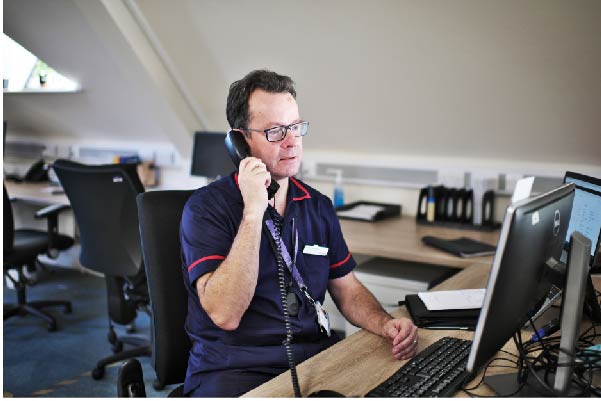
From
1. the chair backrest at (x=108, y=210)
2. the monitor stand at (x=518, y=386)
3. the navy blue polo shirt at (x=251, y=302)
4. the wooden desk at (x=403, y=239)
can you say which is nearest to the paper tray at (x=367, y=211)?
the wooden desk at (x=403, y=239)

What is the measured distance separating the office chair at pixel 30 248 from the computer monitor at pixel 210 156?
34.5 inches

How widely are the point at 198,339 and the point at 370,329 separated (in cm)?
47

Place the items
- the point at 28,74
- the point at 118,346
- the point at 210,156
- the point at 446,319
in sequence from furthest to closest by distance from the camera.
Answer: the point at 28,74 < the point at 210,156 < the point at 118,346 < the point at 446,319

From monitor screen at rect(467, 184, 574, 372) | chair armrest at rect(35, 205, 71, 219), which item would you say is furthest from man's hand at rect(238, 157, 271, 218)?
chair armrest at rect(35, 205, 71, 219)

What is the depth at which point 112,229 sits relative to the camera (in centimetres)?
317

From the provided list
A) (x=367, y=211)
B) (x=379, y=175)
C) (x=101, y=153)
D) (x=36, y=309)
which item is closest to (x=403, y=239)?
(x=367, y=211)

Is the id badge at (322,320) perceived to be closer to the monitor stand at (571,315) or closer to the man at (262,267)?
the man at (262,267)

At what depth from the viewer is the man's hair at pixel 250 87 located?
1.82 metres

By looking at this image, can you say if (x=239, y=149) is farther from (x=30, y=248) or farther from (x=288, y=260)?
(x=30, y=248)

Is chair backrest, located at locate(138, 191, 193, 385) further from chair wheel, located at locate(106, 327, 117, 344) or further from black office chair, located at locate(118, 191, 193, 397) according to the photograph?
chair wheel, located at locate(106, 327, 117, 344)

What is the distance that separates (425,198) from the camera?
350 centimetres

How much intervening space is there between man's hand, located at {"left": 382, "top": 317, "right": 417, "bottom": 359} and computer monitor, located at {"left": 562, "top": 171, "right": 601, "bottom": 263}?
632 mm

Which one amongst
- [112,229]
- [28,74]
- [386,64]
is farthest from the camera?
[28,74]

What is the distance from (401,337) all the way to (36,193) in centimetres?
356
